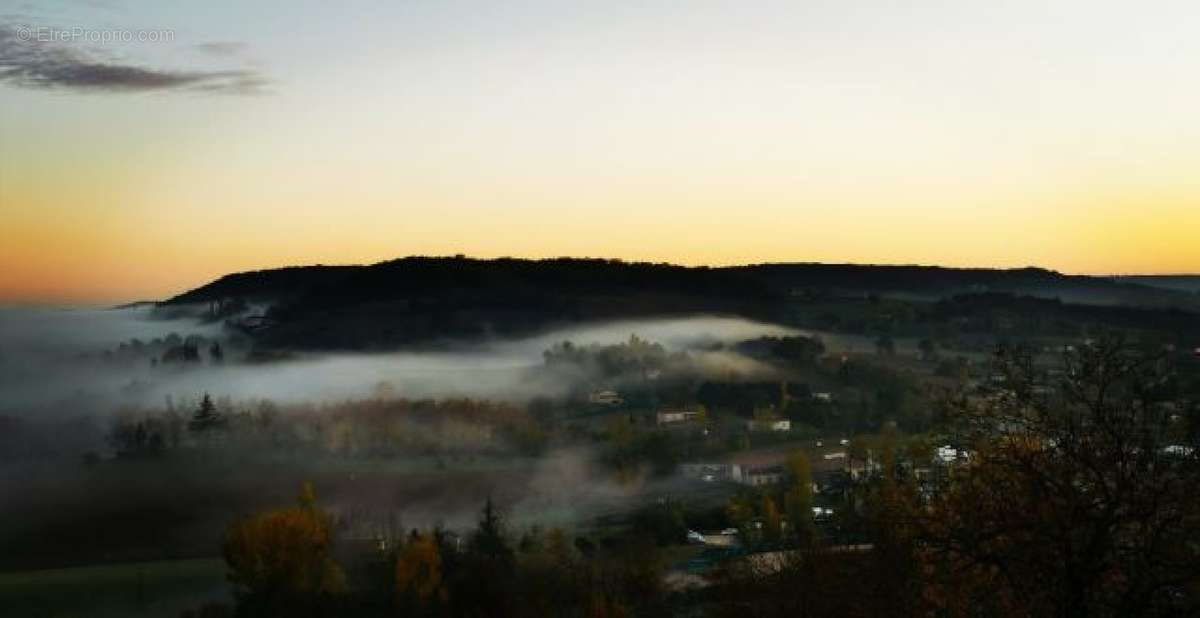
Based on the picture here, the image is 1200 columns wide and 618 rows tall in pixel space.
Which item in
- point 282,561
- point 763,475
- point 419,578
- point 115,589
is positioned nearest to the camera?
point 419,578

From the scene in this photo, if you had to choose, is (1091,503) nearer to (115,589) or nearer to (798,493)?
(115,589)

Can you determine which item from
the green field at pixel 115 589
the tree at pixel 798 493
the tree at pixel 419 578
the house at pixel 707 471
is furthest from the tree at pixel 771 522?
the green field at pixel 115 589

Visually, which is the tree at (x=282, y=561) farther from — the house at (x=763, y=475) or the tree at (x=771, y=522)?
the house at (x=763, y=475)

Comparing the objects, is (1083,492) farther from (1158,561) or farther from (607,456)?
(607,456)

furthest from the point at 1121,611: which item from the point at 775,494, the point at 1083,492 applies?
the point at 775,494

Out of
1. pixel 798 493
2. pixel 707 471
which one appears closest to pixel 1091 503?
pixel 798 493
